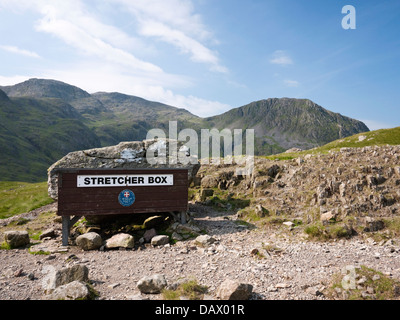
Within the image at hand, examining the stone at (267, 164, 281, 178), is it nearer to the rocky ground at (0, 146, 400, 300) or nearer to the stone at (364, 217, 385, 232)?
the rocky ground at (0, 146, 400, 300)

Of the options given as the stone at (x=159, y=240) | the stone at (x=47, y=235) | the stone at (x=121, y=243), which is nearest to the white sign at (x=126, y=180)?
the stone at (x=121, y=243)

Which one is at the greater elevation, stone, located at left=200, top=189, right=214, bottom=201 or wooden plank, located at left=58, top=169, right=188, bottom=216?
wooden plank, located at left=58, top=169, right=188, bottom=216

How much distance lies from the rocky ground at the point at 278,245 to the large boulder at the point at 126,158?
4.93 meters

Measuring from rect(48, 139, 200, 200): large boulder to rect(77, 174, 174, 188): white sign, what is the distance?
11.1ft

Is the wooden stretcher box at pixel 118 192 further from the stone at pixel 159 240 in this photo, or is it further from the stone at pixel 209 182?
the stone at pixel 209 182

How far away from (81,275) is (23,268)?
16.5 ft

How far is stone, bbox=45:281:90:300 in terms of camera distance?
895 cm

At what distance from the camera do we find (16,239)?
16.6m

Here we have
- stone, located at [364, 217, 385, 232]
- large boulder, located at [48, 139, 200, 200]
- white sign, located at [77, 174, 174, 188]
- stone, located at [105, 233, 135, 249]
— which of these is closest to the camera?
stone, located at [364, 217, 385, 232]

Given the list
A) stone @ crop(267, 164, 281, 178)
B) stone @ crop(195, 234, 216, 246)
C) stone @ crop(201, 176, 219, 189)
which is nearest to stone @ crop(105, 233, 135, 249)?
stone @ crop(195, 234, 216, 246)

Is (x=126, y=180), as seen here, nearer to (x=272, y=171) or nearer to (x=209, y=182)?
(x=209, y=182)

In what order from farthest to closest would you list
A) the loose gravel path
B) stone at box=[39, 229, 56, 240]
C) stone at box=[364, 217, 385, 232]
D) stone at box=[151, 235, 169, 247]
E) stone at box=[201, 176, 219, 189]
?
1. stone at box=[201, 176, 219, 189]
2. stone at box=[39, 229, 56, 240]
3. stone at box=[151, 235, 169, 247]
4. stone at box=[364, 217, 385, 232]
5. the loose gravel path

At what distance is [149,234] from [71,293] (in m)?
8.71
